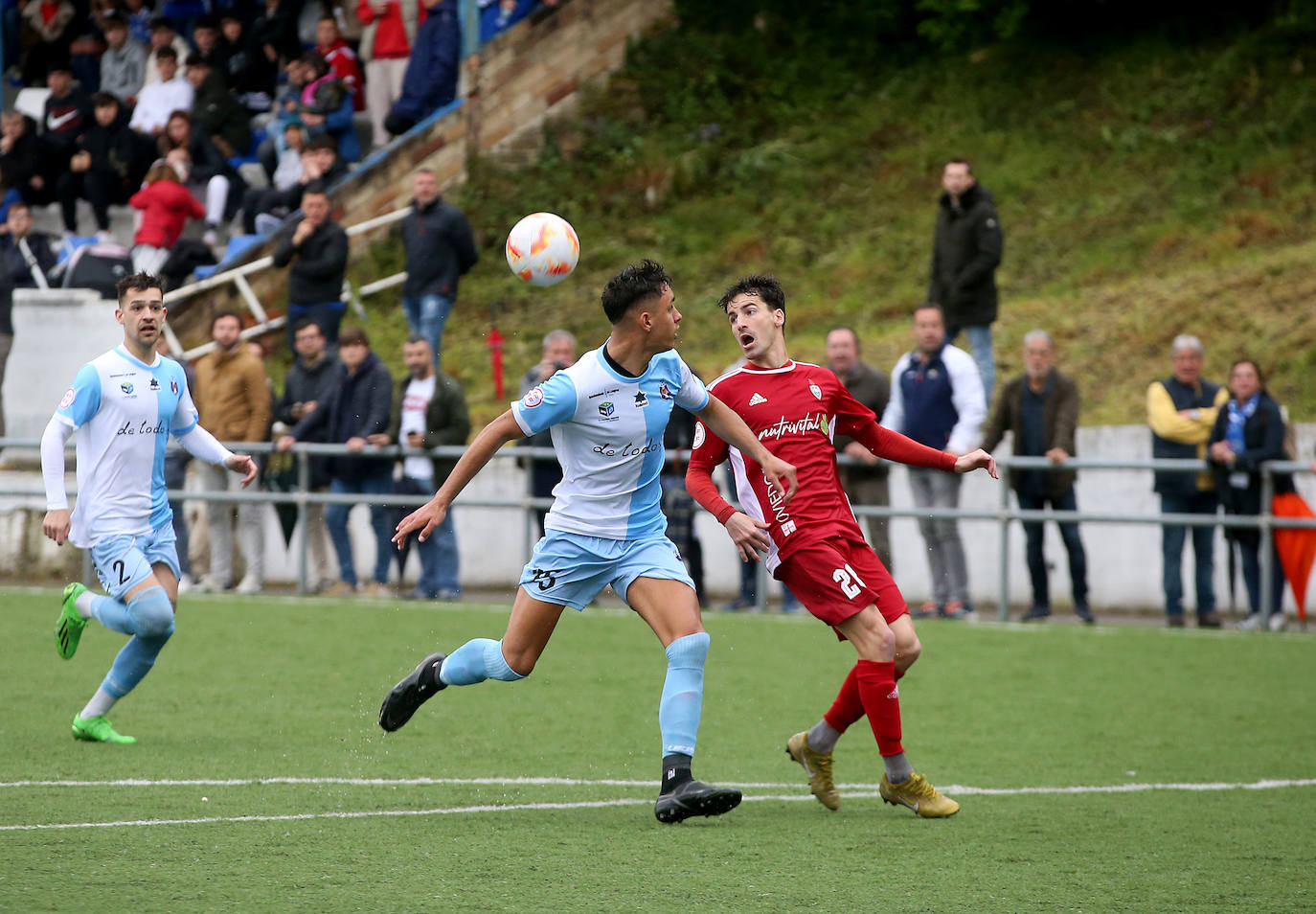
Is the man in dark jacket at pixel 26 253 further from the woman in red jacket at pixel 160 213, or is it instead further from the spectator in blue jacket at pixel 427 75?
the spectator in blue jacket at pixel 427 75

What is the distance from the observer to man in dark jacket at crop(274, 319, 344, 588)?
47.0 ft

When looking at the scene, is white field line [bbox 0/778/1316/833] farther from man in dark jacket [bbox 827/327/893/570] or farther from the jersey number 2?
man in dark jacket [bbox 827/327/893/570]

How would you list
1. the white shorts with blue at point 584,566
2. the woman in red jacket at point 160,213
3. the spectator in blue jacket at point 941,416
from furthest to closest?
1. the woman in red jacket at point 160,213
2. the spectator in blue jacket at point 941,416
3. the white shorts with blue at point 584,566

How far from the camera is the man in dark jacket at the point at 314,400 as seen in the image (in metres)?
14.3

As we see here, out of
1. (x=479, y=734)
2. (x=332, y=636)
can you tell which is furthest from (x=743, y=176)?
(x=479, y=734)

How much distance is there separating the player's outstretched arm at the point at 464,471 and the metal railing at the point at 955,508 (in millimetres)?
6945

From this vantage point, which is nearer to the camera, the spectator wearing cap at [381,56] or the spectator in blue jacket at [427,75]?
the spectator in blue jacket at [427,75]

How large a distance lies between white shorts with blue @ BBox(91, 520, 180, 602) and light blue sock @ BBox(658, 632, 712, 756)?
8.84 feet

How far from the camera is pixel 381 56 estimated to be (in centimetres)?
2103

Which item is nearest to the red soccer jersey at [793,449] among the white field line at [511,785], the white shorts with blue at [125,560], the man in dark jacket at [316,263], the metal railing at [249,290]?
the white field line at [511,785]

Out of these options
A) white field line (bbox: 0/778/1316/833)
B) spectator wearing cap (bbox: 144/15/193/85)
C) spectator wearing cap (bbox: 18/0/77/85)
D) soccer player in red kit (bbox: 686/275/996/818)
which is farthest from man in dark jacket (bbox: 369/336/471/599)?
spectator wearing cap (bbox: 18/0/77/85)

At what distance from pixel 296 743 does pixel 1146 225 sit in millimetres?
13872

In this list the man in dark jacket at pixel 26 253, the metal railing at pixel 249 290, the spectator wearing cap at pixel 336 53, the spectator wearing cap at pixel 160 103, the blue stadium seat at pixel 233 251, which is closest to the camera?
the man in dark jacket at pixel 26 253

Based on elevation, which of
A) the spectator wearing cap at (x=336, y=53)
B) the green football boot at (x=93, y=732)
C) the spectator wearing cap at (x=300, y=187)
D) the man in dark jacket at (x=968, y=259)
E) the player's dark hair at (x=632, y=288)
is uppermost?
the spectator wearing cap at (x=336, y=53)
